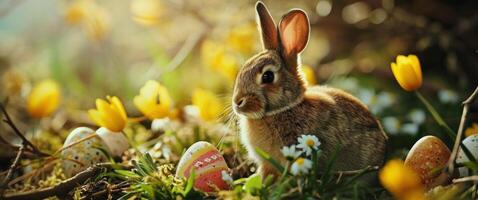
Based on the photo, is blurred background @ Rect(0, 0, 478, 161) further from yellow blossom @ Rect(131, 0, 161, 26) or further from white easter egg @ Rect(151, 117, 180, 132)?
white easter egg @ Rect(151, 117, 180, 132)

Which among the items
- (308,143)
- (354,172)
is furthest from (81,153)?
(354,172)

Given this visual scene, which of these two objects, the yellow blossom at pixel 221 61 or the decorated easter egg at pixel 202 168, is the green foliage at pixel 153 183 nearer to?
the decorated easter egg at pixel 202 168

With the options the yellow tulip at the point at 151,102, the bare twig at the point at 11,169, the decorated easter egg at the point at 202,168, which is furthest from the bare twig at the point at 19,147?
the decorated easter egg at the point at 202,168

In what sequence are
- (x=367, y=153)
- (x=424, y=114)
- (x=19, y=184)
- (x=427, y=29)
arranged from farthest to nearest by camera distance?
(x=427, y=29) → (x=424, y=114) → (x=19, y=184) → (x=367, y=153)

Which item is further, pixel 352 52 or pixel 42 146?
pixel 352 52

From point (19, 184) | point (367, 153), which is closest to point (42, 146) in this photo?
point (19, 184)

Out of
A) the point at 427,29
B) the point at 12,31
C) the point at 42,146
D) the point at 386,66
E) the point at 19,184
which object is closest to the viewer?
the point at 19,184

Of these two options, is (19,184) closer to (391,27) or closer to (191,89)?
(191,89)
